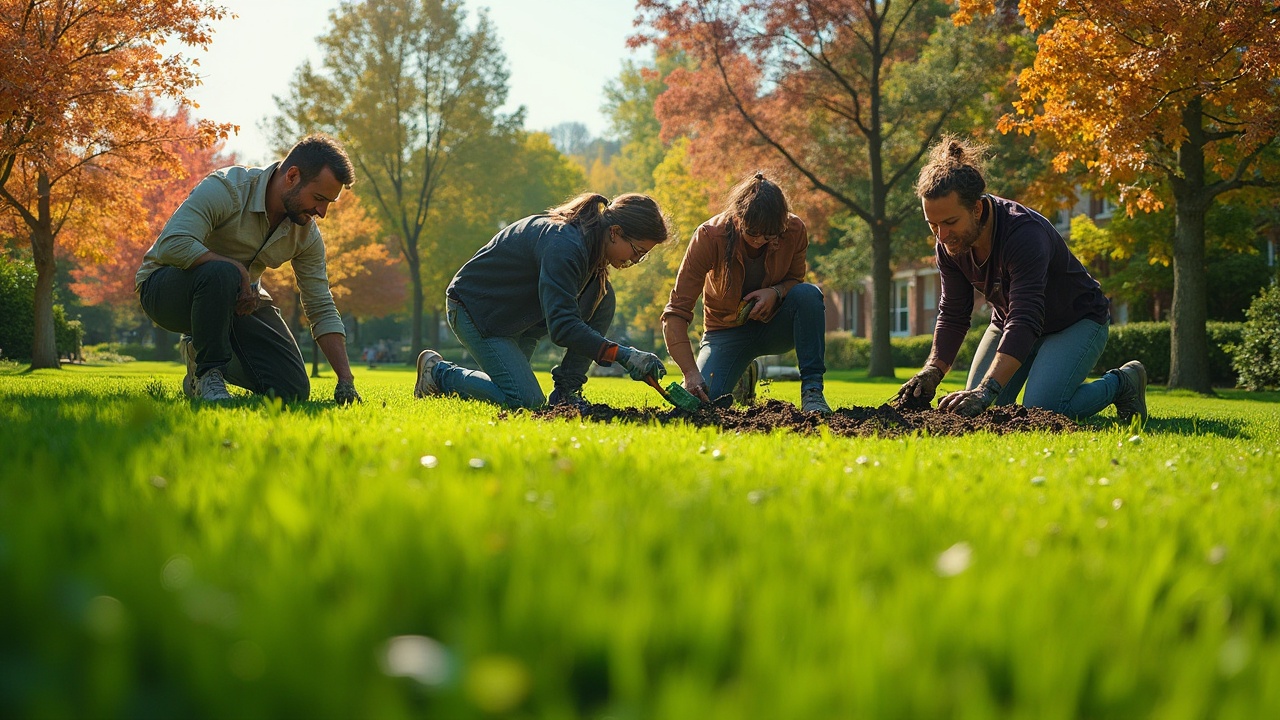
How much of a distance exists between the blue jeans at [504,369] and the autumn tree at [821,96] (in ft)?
50.5

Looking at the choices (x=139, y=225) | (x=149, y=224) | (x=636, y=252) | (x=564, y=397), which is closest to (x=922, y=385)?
(x=636, y=252)

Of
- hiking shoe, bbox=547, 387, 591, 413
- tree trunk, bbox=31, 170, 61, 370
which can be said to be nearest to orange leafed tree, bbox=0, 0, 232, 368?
tree trunk, bbox=31, 170, 61, 370

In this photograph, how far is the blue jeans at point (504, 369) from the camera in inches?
254

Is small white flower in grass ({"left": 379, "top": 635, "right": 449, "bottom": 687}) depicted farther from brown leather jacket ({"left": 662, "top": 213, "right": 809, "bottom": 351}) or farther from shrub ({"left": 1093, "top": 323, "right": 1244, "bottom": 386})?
shrub ({"left": 1093, "top": 323, "right": 1244, "bottom": 386})

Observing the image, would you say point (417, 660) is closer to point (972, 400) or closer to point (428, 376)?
point (972, 400)

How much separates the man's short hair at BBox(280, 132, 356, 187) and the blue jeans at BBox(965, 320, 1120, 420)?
4.60 meters

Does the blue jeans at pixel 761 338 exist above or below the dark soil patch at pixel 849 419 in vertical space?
above

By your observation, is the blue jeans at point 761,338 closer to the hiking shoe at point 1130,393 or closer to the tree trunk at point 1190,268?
the hiking shoe at point 1130,393

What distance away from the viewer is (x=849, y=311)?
143 feet

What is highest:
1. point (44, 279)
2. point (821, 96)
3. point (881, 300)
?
point (821, 96)

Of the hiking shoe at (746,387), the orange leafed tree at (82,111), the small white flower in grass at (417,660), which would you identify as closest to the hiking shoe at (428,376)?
the hiking shoe at (746,387)

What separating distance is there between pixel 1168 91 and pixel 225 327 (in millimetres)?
12394

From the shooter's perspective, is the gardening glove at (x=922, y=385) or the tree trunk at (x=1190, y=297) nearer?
the gardening glove at (x=922, y=385)

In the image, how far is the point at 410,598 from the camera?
1.29 m
